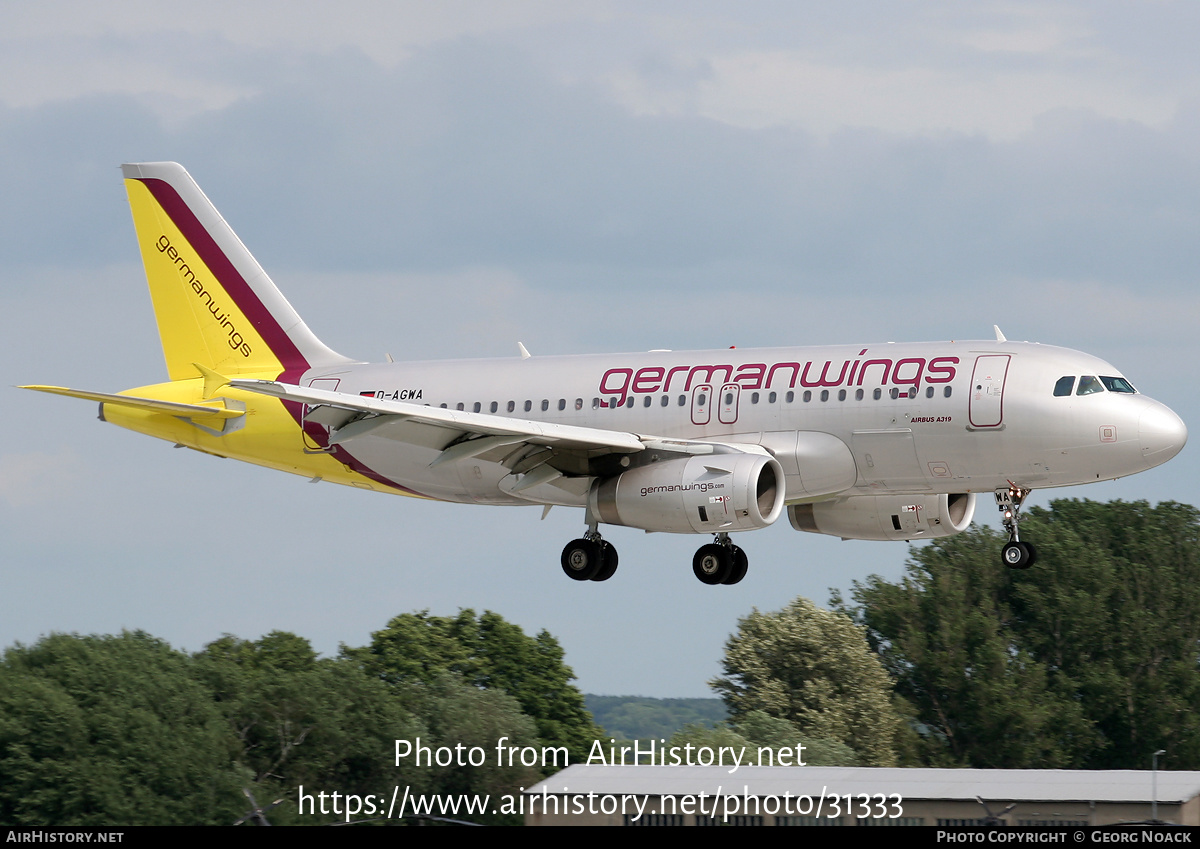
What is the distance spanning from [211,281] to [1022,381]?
2538 centimetres

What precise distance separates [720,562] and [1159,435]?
463 inches

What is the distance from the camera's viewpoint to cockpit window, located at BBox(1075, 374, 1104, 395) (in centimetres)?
4371

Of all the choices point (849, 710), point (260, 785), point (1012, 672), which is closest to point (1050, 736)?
point (1012, 672)

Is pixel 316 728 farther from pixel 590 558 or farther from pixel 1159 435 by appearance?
pixel 1159 435

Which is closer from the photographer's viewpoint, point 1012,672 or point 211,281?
point 211,281

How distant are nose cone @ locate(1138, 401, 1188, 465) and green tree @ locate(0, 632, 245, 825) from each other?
149 ft

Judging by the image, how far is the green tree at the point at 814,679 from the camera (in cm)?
10125

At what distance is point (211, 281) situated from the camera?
56125 mm

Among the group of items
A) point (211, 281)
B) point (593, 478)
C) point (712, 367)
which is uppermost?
point (211, 281)

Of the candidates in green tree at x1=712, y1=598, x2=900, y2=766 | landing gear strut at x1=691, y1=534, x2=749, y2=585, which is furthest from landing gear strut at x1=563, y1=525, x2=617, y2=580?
green tree at x1=712, y1=598, x2=900, y2=766

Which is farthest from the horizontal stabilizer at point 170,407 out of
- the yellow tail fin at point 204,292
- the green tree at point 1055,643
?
the green tree at point 1055,643

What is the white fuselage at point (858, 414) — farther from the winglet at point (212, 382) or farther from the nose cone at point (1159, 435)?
the winglet at point (212, 382)

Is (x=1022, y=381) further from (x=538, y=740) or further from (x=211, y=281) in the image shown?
(x=538, y=740)

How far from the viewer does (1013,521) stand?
45688mm
